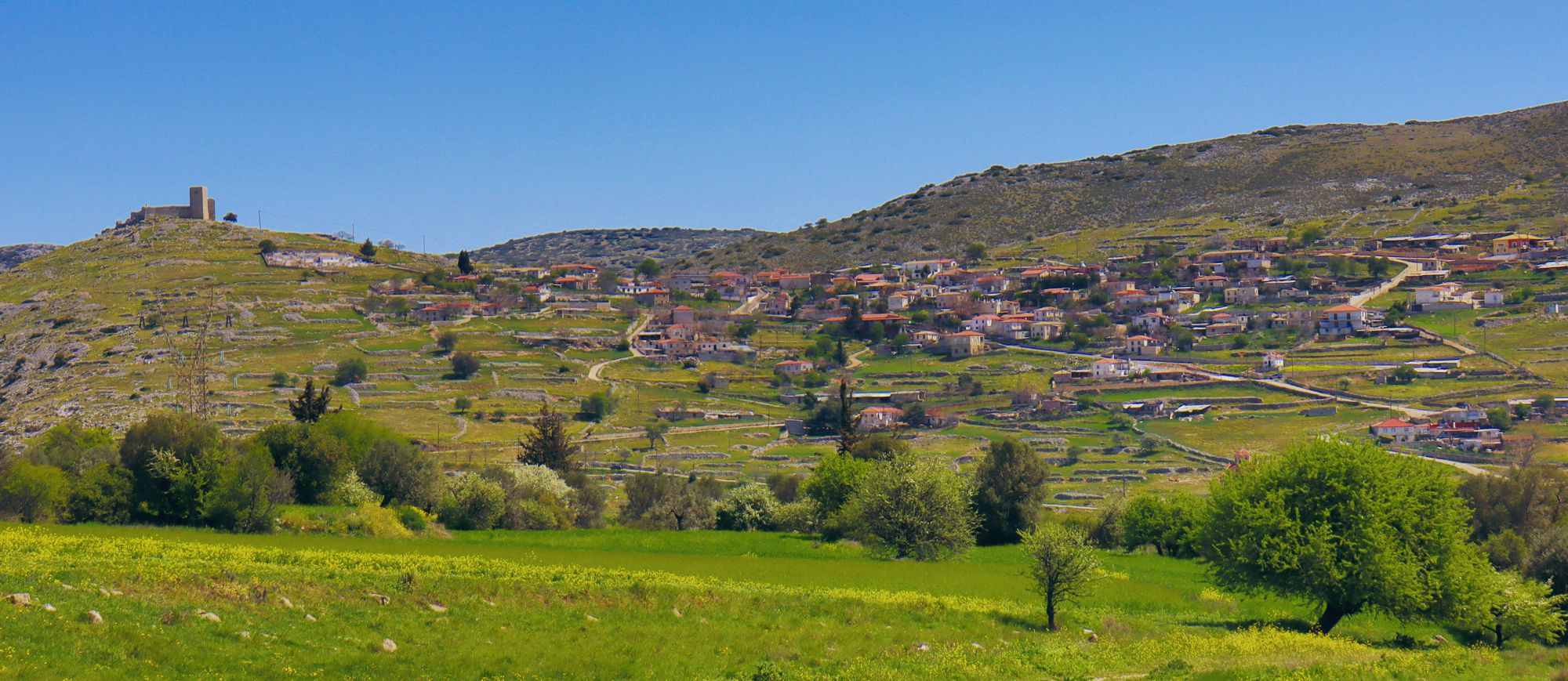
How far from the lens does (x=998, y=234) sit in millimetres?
194875

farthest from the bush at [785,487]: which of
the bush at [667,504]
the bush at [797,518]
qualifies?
the bush at [797,518]

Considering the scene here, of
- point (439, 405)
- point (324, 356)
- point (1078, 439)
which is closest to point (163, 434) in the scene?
point (439, 405)

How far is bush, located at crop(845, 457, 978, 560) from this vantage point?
42812mm

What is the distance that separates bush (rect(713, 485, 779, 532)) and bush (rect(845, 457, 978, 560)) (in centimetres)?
1268

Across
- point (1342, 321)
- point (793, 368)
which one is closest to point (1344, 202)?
point (1342, 321)

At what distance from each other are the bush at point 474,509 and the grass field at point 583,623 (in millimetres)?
11669

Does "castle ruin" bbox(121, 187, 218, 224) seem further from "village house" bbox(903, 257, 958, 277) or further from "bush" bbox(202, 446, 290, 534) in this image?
"bush" bbox(202, 446, 290, 534)

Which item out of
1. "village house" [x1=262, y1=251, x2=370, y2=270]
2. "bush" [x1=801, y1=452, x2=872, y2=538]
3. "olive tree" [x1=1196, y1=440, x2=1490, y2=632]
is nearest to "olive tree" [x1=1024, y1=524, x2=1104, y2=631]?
"olive tree" [x1=1196, y1=440, x2=1490, y2=632]

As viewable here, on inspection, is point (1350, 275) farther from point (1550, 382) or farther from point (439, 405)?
point (439, 405)

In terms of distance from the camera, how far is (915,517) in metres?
42.9

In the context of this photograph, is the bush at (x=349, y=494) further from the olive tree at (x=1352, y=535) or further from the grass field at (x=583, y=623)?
the olive tree at (x=1352, y=535)

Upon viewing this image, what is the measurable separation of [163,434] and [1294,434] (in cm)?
6555

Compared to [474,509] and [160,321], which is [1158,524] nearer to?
[474,509]

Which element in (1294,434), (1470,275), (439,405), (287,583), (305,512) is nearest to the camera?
(287,583)
